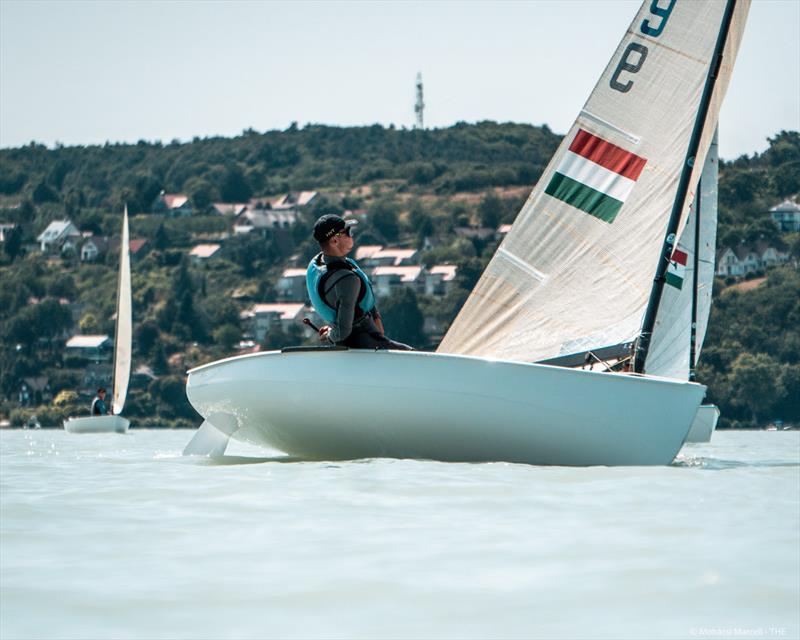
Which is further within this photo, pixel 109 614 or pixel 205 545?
pixel 205 545

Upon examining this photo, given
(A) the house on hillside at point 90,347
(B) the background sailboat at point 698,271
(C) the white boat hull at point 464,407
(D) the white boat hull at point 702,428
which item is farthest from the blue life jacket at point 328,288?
(A) the house on hillside at point 90,347

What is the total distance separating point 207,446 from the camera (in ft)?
41.1

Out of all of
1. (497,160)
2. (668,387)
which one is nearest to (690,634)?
(668,387)

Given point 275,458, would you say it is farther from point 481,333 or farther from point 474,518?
point 474,518

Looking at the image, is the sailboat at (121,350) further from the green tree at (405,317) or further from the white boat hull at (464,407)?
the green tree at (405,317)

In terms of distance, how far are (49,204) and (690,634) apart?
176 meters

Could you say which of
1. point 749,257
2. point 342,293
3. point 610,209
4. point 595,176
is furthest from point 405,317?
point 342,293

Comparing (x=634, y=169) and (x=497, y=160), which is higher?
(x=497, y=160)

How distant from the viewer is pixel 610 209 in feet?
43.1

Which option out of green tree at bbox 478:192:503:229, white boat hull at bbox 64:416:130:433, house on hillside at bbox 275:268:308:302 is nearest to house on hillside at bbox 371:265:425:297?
house on hillside at bbox 275:268:308:302

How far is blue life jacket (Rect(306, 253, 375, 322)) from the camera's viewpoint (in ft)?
35.8

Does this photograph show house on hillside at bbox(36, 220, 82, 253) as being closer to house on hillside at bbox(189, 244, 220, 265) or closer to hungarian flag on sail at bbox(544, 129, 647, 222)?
house on hillside at bbox(189, 244, 220, 265)

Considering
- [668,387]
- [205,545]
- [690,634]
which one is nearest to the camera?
[690,634]

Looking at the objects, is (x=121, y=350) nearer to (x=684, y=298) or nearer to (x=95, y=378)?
(x=684, y=298)
